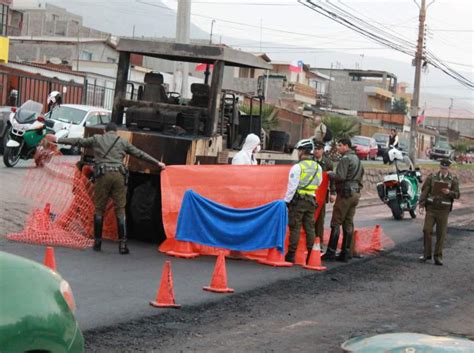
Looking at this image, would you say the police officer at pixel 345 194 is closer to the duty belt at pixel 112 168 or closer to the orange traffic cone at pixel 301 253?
the orange traffic cone at pixel 301 253

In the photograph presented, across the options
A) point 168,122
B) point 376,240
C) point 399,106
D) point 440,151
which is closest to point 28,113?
point 168,122

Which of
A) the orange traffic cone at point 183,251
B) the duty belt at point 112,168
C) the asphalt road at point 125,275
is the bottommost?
the asphalt road at point 125,275

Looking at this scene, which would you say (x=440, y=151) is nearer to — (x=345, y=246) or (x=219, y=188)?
A: (x=345, y=246)

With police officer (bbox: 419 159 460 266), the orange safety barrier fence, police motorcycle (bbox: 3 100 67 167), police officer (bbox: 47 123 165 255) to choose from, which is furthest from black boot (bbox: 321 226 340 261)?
police motorcycle (bbox: 3 100 67 167)

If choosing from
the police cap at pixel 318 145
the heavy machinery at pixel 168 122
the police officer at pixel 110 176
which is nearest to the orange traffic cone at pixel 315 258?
the police cap at pixel 318 145

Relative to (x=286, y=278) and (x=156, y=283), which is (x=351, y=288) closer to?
(x=286, y=278)

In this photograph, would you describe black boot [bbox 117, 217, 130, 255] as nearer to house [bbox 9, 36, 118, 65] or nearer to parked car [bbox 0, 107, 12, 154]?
parked car [bbox 0, 107, 12, 154]

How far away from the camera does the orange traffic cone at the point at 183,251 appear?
1240 centimetres

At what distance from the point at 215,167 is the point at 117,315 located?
16.2ft

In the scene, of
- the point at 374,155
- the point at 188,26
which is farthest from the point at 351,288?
the point at 374,155

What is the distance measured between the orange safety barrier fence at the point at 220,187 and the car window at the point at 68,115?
15692mm

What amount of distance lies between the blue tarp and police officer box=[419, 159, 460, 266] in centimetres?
313

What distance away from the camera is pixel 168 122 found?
13.8 metres

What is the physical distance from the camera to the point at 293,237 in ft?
41.3
